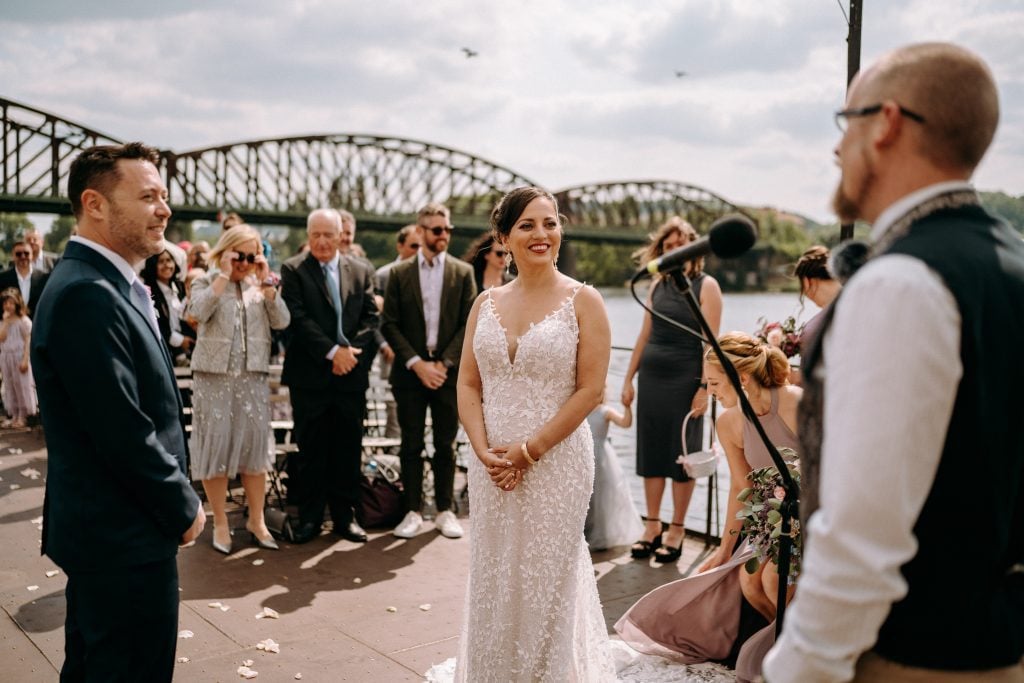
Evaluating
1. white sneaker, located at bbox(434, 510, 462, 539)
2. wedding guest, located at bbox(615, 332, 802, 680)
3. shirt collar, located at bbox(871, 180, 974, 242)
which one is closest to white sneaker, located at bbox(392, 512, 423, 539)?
white sneaker, located at bbox(434, 510, 462, 539)

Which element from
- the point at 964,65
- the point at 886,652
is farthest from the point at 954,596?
the point at 964,65

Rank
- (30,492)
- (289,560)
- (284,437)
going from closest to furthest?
(289,560) < (30,492) < (284,437)

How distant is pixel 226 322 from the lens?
5625 mm

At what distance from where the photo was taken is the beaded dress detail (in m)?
3.30

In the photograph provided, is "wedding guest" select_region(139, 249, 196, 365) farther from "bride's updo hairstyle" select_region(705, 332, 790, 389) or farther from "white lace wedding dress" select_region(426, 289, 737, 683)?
"bride's updo hairstyle" select_region(705, 332, 790, 389)

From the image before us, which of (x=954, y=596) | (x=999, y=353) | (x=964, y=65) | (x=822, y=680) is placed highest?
(x=964, y=65)

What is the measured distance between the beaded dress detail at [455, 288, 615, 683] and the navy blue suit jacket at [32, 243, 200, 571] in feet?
4.11

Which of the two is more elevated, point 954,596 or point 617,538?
point 954,596

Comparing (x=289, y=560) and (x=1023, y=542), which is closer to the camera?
(x=1023, y=542)

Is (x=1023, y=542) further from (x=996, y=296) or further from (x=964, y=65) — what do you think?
(x=964, y=65)

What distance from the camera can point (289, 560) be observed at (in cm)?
559

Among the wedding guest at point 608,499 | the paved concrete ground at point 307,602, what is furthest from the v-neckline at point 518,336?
the wedding guest at point 608,499

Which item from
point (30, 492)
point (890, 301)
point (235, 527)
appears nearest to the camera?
point (890, 301)

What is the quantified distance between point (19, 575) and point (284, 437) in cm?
279
